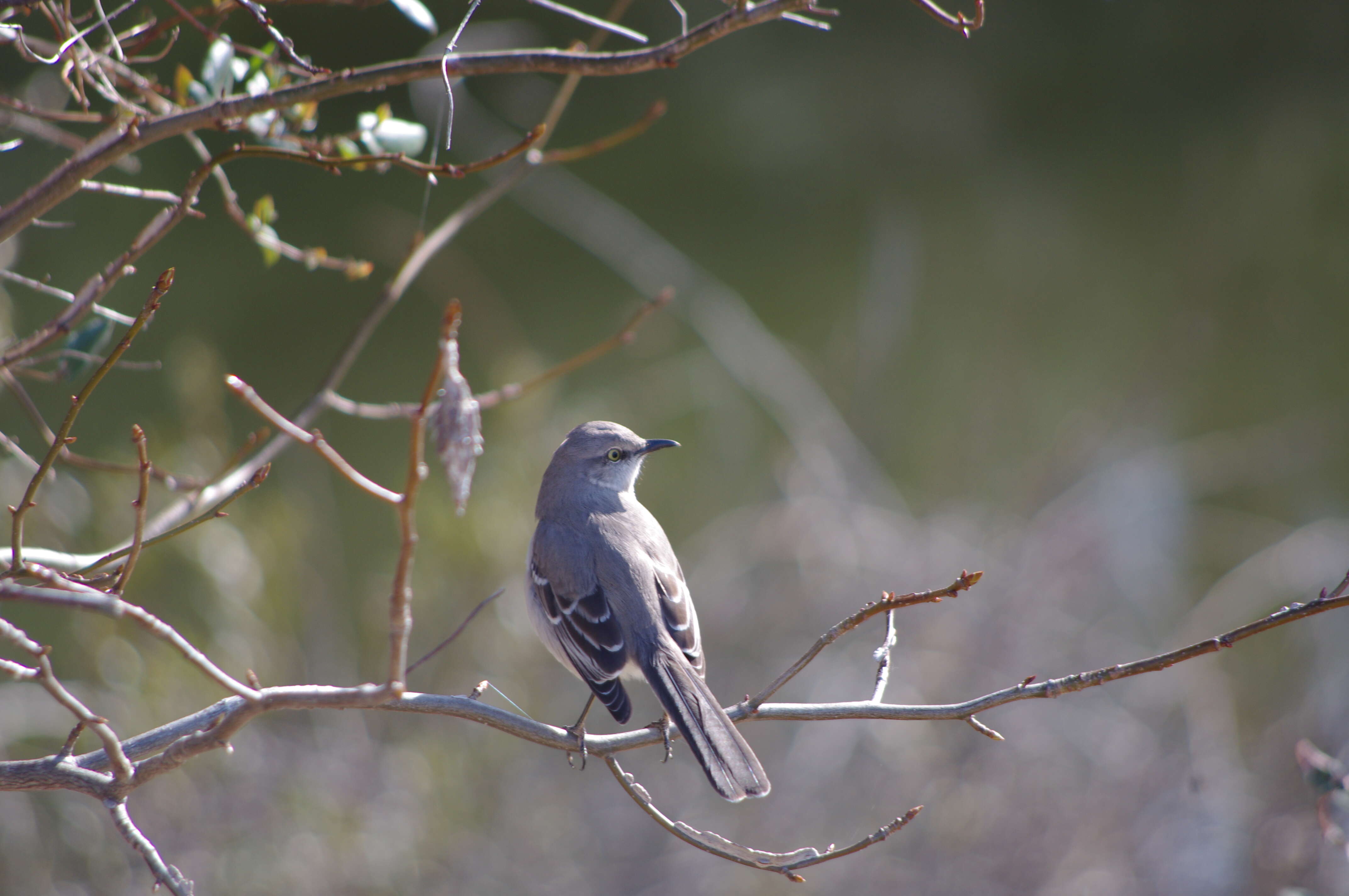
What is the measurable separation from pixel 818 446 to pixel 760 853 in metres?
3.98

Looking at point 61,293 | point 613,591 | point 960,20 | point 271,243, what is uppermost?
point 960,20

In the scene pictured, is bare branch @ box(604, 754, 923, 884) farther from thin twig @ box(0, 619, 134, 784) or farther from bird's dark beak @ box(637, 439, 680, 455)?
bird's dark beak @ box(637, 439, 680, 455)

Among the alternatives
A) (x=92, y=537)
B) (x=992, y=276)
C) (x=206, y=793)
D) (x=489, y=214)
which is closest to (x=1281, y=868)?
(x=992, y=276)

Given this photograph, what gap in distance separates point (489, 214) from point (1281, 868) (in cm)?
717

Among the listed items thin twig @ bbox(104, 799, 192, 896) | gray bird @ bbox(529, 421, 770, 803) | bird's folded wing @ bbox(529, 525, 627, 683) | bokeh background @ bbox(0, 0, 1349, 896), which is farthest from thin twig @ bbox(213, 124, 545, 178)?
bokeh background @ bbox(0, 0, 1349, 896)

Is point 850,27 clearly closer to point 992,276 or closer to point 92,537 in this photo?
point 992,276

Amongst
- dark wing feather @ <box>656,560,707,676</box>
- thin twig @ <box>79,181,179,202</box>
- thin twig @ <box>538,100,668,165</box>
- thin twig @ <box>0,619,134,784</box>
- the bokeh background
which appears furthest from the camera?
the bokeh background

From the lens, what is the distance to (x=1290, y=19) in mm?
6516

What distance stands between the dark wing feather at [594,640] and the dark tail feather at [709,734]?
5.3 inches

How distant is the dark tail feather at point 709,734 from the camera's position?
219 centimetres

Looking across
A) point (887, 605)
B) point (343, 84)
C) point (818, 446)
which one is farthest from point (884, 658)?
point (818, 446)

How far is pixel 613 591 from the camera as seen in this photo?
9.65 ft

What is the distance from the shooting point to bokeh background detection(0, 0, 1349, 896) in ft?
15.0

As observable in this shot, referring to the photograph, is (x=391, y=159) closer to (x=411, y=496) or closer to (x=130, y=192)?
(x=130, y=192)
